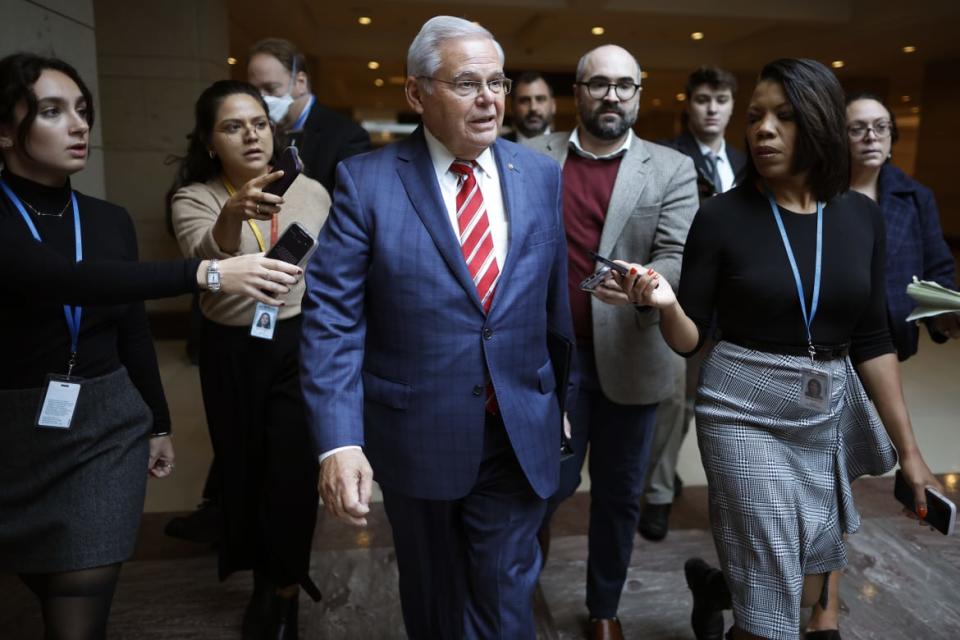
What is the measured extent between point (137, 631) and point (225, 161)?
163cm

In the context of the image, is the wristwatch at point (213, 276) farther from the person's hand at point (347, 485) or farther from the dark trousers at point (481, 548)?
the dark trousers at point (481, 548)

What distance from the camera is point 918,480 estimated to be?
2.01 meters

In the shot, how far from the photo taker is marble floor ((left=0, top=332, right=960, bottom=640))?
268 centimetres

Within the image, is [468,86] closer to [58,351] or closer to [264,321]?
[264,321]

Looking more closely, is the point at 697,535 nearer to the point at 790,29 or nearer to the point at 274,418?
the point at 274,418

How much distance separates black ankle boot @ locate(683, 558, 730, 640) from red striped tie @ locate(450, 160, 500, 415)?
3.77 feet

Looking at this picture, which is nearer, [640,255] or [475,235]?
[475,235]

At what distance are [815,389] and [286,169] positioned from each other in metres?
1.44

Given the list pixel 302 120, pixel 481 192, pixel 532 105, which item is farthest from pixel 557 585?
pixel 532 105

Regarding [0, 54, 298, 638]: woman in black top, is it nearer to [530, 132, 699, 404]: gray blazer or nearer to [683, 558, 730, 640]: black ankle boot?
[530, 132, 699, 404]: gray blazer

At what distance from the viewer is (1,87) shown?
5.88 feet

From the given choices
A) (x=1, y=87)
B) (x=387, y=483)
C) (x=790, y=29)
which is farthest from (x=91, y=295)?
(x=790, y=29)

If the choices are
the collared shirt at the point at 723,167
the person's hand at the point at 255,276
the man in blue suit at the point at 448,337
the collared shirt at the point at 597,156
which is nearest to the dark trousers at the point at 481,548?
the man in blue suit at the point at 448,337

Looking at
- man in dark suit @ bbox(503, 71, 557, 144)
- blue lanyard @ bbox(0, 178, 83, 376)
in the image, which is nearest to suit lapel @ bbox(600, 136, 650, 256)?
blue lanyard @ bbox(0, 178, 83, 376)
